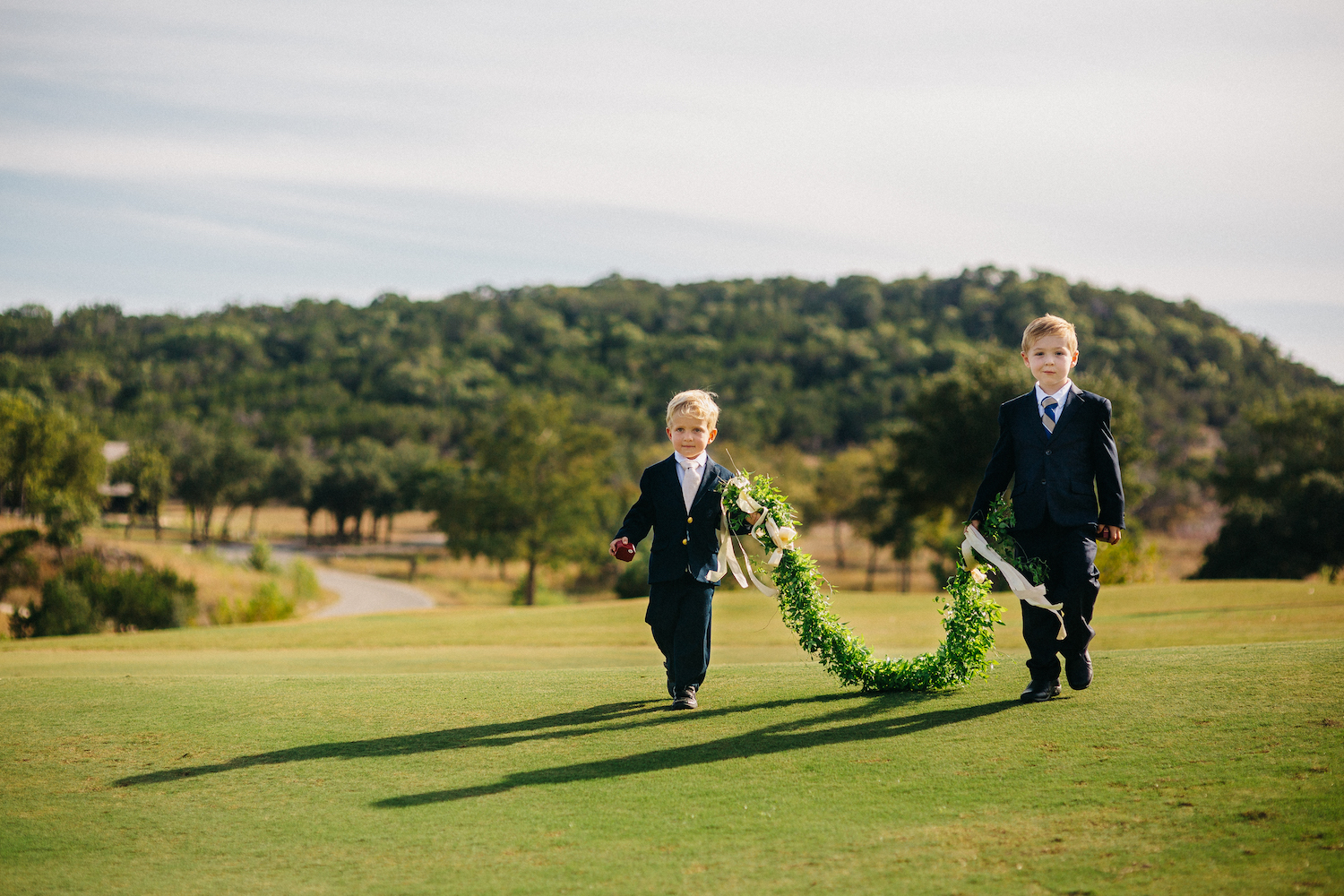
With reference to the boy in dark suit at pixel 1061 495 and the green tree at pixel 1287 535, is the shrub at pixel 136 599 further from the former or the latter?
the green tree at pixel 1287 535

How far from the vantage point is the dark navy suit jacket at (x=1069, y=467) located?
5.86 metres

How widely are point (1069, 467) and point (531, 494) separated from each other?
37.0m

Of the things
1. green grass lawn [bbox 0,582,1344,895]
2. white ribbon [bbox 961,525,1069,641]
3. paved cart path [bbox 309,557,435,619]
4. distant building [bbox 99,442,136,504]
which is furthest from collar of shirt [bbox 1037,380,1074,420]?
distant building [bbox 99,442,136,504]

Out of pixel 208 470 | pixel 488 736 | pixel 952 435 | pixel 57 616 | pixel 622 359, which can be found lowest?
pixel 57 616

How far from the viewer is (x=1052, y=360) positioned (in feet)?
19.5

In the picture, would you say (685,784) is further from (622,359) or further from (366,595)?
(622,359)

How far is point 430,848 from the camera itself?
4117 mm

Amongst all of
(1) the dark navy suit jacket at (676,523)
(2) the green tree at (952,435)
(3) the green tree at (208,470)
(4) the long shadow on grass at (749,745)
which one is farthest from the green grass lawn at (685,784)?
(3) the green tree at (208,470)

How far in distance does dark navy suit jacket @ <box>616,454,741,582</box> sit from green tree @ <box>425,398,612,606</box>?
34.4 metres

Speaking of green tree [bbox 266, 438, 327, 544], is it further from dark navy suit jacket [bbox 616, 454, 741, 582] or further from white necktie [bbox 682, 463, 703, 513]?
white necktie [bbox 682, 463, 703, 513]

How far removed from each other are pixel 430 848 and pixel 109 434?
96539 mm

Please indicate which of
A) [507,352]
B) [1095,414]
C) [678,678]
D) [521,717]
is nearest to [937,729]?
[678,678]

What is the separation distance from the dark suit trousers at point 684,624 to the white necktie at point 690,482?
1.74 ft

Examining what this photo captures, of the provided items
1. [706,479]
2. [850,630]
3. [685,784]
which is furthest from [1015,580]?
[685,784]
